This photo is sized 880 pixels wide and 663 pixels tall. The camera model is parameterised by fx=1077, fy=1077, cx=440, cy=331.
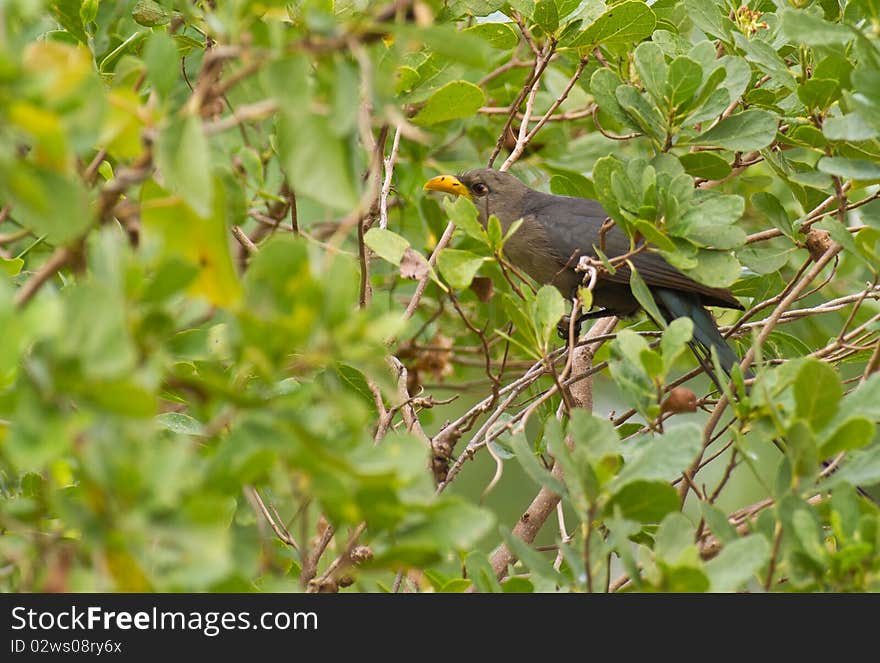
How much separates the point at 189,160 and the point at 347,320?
0.35 m

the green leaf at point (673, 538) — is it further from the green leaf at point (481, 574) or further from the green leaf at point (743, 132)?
the green leaf at point (743, 132)

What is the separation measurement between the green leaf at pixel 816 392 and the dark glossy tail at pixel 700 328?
58.3 inches

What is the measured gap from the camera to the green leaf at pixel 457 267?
313 cm

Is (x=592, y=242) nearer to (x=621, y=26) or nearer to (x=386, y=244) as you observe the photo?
(x=621, y=26)

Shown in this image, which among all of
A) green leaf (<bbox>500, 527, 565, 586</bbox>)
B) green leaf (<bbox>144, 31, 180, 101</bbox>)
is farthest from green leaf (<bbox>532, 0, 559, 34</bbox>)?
green leaf (<bbox>500, 527, 565, 586</bbox>)

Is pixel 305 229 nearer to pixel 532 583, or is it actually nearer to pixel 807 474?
pixel 532 583

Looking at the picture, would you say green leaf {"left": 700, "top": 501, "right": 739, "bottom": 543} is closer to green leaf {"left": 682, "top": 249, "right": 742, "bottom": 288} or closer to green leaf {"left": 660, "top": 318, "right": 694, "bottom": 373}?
green leaf {"left": 660, "top": 318, "right": 694, "bottom": 373}

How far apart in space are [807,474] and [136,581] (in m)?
1.42

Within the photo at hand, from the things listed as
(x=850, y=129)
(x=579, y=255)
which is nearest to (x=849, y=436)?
(x=850, y=129)

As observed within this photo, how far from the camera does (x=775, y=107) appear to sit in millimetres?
3695

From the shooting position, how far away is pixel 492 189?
5609 millimetres

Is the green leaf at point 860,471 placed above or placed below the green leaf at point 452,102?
below

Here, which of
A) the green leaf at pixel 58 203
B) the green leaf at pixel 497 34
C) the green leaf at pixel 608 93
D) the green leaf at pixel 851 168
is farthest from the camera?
the green leaf at pixel 497 34

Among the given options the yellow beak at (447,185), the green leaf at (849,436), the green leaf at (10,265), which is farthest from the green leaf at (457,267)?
the yellow beak at (447,185)
